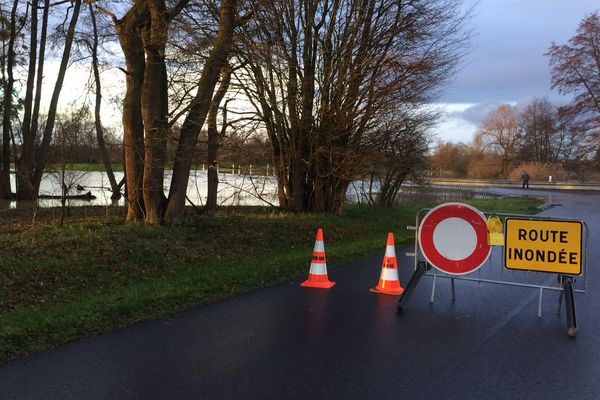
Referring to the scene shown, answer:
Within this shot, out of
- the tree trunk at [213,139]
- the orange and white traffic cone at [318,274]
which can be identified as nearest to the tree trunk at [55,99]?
the tree trunk at [213,139]

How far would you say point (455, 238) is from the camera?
22.6 ft

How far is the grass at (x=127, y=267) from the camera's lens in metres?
5.69

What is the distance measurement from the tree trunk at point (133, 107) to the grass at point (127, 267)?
0.59 m

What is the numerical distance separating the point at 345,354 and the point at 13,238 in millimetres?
6001

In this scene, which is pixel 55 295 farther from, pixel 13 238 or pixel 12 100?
Result: pixel 12 100

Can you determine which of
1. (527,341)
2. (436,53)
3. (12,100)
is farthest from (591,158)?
(527,341)

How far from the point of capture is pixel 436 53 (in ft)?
48.4

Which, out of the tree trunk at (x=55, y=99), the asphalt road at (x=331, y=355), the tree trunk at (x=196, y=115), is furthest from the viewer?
the tree trunk at (x=55, y=99)

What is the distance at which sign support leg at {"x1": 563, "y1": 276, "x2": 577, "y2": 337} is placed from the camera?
18.2 feet

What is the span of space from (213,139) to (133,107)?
115 inches

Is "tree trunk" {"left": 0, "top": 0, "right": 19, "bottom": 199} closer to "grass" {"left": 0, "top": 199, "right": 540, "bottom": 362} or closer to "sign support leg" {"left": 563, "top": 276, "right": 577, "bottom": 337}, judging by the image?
"grass" {"left": 0, "top": 199, "right": 540, "bottom": 362}

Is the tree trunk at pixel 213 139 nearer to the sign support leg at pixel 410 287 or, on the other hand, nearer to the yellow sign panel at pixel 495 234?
the sign support leg at pixel 410 287

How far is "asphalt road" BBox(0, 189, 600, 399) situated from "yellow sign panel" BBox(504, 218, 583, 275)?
0.57m

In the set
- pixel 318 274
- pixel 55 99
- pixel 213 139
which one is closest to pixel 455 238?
pixel 318 274
